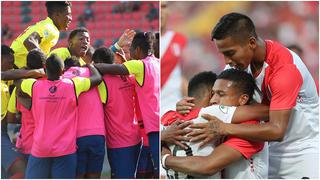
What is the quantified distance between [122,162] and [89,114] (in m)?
0.40

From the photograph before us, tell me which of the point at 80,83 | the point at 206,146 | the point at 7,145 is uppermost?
the point at 80,83

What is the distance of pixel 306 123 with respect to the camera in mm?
2705

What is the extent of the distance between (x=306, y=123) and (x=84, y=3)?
1.76 metres

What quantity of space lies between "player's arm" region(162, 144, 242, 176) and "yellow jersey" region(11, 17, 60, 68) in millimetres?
1342

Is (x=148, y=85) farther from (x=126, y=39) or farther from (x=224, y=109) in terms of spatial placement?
(x=224, y=109)

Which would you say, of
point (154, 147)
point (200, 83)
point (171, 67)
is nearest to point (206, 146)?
point (200, 83)

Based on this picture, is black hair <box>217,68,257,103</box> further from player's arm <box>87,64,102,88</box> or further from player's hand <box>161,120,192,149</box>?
player's arm <box>87,64,102,88</box>

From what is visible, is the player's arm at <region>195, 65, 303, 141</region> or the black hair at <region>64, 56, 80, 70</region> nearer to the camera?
the player's arm at <region>195, 65, 303, 141</region>

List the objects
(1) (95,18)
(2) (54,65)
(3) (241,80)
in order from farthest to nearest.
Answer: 1. (1) (95,18)
2. (2) (54,65)
3. (3) (241,80)

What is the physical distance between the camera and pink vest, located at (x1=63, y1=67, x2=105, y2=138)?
340 centimetres

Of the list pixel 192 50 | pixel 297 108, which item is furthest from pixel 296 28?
pixel 297 108

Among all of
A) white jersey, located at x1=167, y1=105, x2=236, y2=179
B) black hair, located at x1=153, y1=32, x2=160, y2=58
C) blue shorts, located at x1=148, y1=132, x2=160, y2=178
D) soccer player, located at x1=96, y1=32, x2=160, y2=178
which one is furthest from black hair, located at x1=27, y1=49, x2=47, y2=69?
white jersey, located at x1=167, y1=105, x2=236, y2=179

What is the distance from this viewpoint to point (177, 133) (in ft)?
8.38

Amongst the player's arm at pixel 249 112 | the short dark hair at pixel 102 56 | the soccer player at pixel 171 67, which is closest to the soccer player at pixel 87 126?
the short dark hair at pixel 102 56
